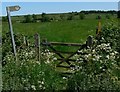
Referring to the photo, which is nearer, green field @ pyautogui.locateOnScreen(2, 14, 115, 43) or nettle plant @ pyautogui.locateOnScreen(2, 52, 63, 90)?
nettle plant @ pyautogui.locateOnScreen(2, 52, 63, 90)

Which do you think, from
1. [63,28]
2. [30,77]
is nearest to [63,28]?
[63,28]

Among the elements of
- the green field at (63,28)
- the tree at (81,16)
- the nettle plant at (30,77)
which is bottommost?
the nettle plant at (30,77)

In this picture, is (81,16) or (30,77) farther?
(81,16)

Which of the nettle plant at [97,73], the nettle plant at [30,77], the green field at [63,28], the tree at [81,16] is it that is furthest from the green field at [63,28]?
the nettle plant at [97,73]

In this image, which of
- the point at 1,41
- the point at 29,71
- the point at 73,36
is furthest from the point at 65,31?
the point at 29,71

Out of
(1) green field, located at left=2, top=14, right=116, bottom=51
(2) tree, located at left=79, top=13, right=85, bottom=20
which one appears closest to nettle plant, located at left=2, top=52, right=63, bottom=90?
(1) green field, located at left=2, top=14, right=116, bottom=51

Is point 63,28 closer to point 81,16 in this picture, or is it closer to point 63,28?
point 63,28

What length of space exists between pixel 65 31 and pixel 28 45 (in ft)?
43.0

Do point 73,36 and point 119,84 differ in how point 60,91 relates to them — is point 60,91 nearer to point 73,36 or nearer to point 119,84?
point 119,84

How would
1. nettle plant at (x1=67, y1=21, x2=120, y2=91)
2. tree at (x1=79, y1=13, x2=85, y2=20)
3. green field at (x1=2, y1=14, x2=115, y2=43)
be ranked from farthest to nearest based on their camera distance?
tree at (x1=79, y1=13, x2=85, y2=20) < green field at (x1=2, y1=14, x2=115, y2=43) < nettle plant at (x1=67, y1=21, x2=120, y2=91)

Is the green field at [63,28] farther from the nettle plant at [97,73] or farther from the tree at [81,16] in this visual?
the nettle plant at [97,73]

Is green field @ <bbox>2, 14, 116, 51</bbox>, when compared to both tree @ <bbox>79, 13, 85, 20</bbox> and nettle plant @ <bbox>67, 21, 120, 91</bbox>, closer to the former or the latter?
tree @ <bbox>79, 13, 85, 20</bbox>

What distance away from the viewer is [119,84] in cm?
886

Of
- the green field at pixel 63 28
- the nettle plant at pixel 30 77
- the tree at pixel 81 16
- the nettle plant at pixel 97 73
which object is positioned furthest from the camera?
the tree at pixel 81 16
